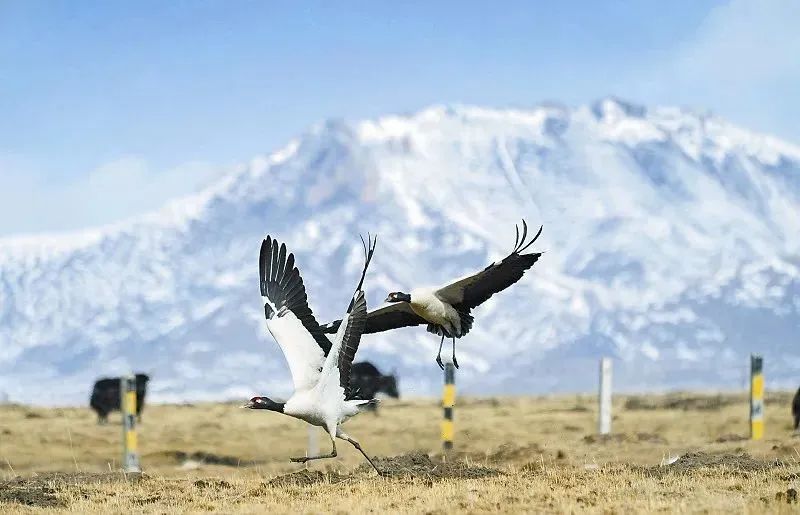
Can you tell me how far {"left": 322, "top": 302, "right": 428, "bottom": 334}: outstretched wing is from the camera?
1469 cm

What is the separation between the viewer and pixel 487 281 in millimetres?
14555

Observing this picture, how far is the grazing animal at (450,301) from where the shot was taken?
14.3 meters

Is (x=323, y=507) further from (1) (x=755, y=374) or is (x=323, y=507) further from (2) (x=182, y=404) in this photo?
(2) (x=182, y=404)

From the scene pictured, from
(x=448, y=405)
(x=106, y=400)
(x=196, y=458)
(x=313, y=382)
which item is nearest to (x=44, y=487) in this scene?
(x=313, y=382)

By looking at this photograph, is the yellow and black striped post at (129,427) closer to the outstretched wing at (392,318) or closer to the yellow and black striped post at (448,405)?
the yellow and black striped post at (448,405)

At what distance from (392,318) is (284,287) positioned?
1420mm

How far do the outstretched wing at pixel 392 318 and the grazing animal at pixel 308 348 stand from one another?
29.5 inches

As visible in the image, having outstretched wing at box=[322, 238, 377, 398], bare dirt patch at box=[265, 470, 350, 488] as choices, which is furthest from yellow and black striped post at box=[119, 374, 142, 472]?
outstretched wing at box=[322, 238, 377, 398]

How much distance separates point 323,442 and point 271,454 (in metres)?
3.21

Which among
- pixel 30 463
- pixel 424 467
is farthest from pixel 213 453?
pixel 424 467

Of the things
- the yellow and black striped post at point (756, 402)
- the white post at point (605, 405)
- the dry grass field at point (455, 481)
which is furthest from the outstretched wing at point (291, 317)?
the white post at point (605, 405)

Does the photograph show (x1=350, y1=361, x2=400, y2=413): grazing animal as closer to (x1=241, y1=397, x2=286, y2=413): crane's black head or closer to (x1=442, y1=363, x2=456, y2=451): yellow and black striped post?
(x1=442, y1=363, x2=456, y2=451): yellow and black striped post

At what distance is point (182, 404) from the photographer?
43000 mm

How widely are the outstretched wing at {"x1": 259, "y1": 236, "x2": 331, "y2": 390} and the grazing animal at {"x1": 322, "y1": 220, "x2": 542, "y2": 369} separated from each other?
48 cm
